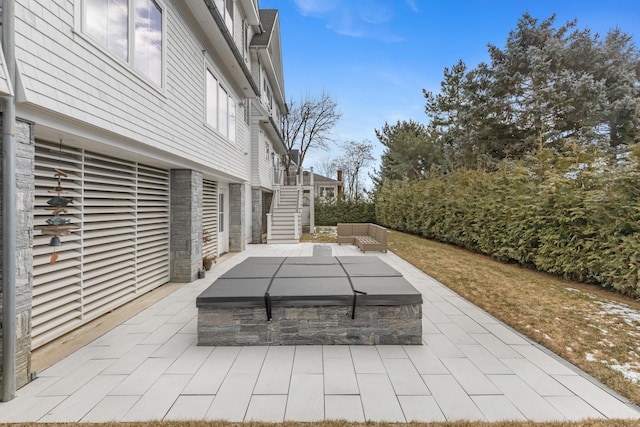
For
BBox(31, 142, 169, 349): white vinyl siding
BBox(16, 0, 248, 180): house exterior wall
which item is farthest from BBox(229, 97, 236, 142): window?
BBox(31, 142, 169, 349): white vinyl siding

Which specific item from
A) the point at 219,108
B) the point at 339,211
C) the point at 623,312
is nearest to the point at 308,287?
Result: the point at 623,312

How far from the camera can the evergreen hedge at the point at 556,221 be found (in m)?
5.71

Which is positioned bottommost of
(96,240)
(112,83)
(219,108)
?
(96,240)

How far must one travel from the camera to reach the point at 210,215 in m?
8.73

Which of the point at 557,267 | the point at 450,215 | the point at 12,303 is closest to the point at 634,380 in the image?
the point at 557,267

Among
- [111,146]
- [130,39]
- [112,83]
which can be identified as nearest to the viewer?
[112,83]

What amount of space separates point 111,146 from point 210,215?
4.85 metres

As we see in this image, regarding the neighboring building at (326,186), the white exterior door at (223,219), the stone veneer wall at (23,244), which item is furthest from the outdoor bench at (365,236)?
the stone veneer wall at (23,244)

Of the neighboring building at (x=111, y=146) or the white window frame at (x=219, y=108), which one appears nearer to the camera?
the neighboring building at (x=111, y=146)

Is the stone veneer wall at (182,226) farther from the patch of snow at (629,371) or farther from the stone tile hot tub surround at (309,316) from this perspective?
the patch of snow at (629,371)

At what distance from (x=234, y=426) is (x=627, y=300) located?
23.0 ft

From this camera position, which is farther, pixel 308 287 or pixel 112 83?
pixel 308 287

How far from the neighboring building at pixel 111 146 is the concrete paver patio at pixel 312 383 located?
600mm

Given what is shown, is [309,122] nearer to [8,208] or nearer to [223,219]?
[223,219]
